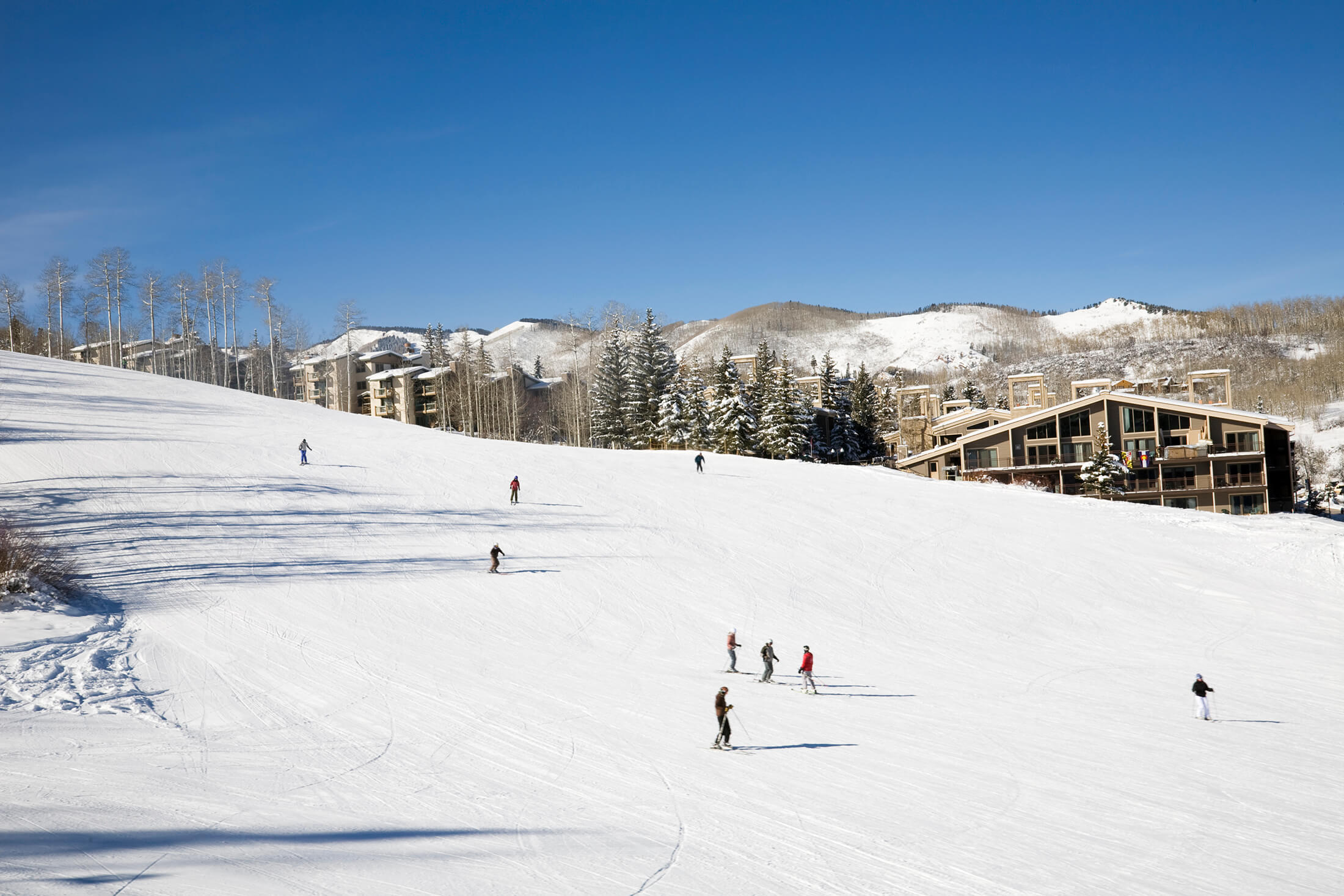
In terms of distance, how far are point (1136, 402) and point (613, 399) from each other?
39.9 meters

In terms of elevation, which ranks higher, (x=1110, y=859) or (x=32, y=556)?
(x=32, y=556)

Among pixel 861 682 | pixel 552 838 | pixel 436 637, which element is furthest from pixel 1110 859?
pixel 436 637

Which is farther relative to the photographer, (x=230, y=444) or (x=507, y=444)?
(x=507, y=444)

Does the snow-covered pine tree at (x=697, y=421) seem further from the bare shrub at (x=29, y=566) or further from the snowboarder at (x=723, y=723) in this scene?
Answer: the snowboarder at (x=723, y=723)

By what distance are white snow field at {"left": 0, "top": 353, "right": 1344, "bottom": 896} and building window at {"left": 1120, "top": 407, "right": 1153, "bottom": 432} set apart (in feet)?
57.1

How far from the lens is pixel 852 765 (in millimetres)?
12688

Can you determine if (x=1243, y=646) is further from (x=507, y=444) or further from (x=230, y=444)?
(x=230, y=444)

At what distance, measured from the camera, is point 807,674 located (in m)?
17.2

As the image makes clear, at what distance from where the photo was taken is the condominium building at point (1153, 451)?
1980 inches

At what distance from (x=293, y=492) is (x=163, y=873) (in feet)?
78.1

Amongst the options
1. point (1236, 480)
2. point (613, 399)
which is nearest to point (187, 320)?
point (613, 399)

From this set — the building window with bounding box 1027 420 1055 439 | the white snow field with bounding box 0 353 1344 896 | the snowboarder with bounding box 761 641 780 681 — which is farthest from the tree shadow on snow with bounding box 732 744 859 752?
the building window with bounding box 1027 420 1055 439

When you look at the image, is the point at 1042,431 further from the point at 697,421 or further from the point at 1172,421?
the point at 697,421

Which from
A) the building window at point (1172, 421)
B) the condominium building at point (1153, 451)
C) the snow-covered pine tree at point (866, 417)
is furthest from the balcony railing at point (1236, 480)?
the snow-covered pine tree at point (866, 417)
